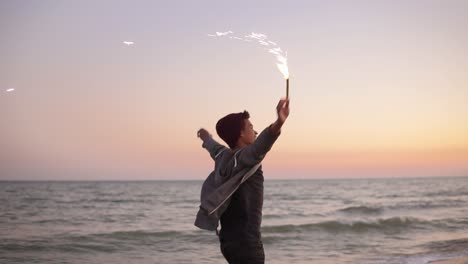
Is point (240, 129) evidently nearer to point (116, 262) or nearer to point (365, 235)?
point (116, 262)

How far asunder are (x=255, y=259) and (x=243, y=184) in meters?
0.43

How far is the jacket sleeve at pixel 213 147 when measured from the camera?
11.0 feet

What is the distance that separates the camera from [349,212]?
89.7 feet

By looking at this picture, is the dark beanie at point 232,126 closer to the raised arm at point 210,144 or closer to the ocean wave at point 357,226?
the raised arm at point 210,144

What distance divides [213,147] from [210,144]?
58mm

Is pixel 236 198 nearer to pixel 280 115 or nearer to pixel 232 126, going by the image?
pixel 232 126

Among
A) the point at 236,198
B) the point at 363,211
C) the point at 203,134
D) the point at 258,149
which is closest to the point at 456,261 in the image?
the point at 203,134

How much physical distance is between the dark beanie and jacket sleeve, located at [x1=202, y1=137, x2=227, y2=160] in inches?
5.6

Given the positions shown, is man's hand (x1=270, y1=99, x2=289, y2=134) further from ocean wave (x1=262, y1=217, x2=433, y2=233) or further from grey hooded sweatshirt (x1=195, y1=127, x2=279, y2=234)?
ocean wave (x1=262, y1=217, x2=433, y2=233)

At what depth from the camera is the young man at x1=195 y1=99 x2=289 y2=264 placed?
118 inches

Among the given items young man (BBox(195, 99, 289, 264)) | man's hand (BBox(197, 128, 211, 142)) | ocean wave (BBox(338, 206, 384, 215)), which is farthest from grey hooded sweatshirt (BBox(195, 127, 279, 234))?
ocean wave (BBox(338, 206, 384, 215))

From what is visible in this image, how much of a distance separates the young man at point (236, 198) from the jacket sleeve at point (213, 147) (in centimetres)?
13

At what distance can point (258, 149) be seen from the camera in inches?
105

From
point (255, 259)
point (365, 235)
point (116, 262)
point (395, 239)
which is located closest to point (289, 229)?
point (365, 235)
